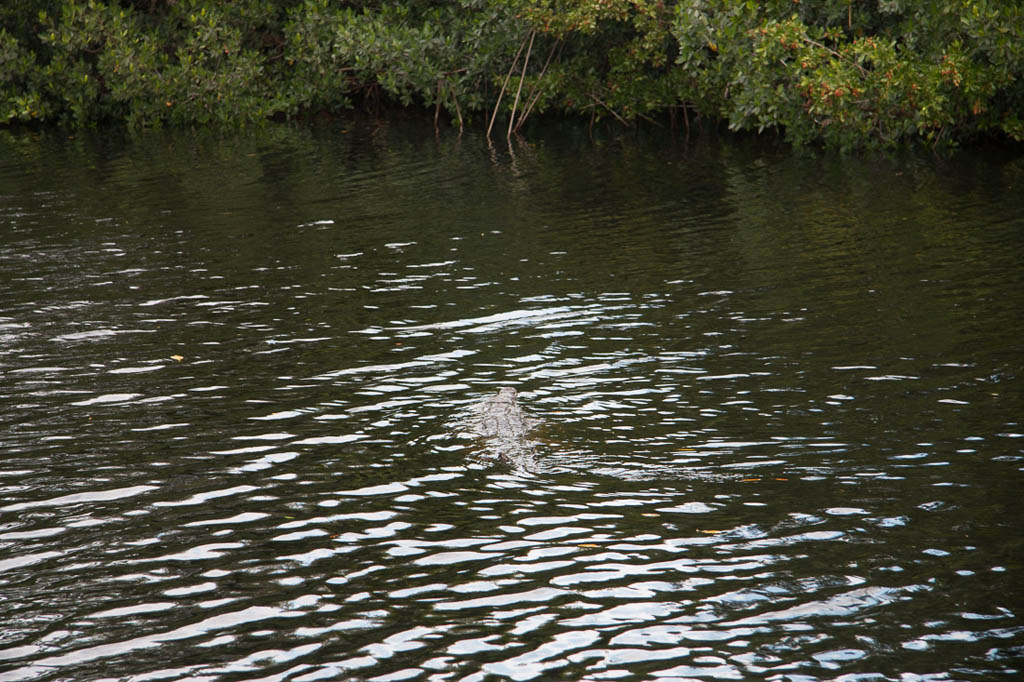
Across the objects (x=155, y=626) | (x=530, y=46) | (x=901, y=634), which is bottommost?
(x=901, y=634)

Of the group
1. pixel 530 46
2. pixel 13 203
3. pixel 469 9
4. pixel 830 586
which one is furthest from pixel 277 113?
pixel 830 586

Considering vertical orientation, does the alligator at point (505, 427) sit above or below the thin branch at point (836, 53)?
below

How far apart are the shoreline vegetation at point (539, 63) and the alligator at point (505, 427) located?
21.8 m

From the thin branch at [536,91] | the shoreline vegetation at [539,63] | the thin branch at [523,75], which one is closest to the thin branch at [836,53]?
the shoreline vegetation at [539,63]

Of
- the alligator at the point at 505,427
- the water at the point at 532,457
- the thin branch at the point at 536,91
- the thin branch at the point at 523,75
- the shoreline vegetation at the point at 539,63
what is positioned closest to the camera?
the water at the point at 532,457

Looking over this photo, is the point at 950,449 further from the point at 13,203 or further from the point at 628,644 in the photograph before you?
the point at 13,203

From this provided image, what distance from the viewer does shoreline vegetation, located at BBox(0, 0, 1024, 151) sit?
32.8 metres

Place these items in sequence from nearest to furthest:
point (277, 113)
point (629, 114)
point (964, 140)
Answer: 1. point (964, 140)
2. point (629, 114)
3. point (277, 113)

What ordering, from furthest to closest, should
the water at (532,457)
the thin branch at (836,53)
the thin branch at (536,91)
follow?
1. the thin branch at (536,91)
2. the thin branch at (836,53)
3. the water at (532,457)

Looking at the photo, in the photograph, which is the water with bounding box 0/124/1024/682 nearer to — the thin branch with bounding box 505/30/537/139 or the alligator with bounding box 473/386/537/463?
the alligator with bounding box 473/386/537/463

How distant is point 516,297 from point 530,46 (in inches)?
874

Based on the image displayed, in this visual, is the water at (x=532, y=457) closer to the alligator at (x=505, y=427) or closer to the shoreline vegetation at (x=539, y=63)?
the alligator at (x=505, y=427)

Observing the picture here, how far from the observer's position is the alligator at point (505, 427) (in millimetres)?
13164

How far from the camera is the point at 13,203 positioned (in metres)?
31.2
